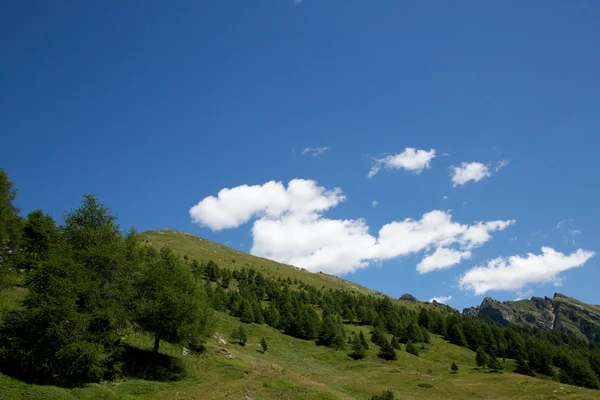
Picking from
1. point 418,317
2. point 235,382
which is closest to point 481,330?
point 418,317

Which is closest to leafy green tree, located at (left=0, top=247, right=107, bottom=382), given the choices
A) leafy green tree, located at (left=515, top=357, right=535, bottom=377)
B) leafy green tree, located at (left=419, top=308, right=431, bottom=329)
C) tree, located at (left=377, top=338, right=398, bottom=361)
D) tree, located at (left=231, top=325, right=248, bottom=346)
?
tree, located at (left=231, top=325, right=248, bottom=346)

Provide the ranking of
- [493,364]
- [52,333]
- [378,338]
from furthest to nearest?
[378,338] → [493,364] → [52,333]

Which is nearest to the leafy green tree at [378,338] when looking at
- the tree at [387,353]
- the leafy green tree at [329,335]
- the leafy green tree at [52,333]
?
the tree at [387,353]

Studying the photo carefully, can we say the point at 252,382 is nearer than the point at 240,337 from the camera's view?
Yes

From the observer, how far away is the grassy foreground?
30547 mm

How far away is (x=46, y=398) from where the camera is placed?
77.2 ft

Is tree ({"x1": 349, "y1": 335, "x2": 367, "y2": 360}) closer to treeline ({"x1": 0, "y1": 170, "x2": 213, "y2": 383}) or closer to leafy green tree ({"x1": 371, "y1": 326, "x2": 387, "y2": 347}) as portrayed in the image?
leafy green tree ({"x1": 371, "y1": 326, "x2": 387, "y2": 347})

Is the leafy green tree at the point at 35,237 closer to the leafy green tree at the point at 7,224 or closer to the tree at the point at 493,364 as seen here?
the leafy green tree at the point at 7,224

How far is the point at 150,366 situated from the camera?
1458 inches

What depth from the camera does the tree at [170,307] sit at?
37.4m

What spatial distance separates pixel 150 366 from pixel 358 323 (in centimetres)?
10246

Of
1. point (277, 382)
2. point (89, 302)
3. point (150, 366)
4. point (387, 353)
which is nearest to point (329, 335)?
point (387, 353)

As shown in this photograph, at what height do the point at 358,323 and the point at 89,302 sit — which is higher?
the point at 358,323

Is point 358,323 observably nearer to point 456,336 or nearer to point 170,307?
point 456,336
